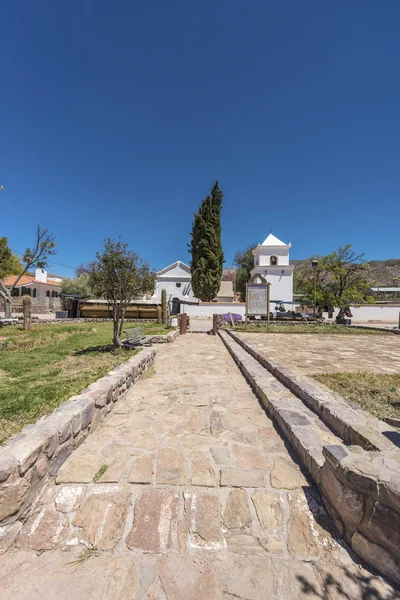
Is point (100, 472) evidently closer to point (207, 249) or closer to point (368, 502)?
point (368, 502)

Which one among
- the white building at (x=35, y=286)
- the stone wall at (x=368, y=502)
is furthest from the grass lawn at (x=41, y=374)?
the white building at (x=35, y=286)

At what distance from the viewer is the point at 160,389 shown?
484 cm

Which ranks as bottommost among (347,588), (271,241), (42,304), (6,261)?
(347,588)

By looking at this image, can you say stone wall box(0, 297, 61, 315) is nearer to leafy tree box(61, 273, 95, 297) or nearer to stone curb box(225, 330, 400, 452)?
leafy tree box(61, 273, 95, 297)

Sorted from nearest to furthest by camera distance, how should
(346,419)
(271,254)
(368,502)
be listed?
(368,502), (346,419), (271,254)

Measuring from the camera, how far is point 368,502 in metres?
1.68

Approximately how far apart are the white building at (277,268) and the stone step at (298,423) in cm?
3292

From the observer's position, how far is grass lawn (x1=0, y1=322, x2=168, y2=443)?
340 cm

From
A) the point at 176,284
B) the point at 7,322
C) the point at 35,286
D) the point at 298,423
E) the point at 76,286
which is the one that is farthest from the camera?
the point at 176,284

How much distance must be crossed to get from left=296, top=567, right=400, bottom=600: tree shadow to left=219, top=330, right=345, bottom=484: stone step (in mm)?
682

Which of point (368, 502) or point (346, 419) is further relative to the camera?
point (346, 419)

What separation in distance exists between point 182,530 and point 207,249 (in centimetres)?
2999

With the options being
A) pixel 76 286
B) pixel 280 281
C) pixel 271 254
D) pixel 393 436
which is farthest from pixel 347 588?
pixel 76 286

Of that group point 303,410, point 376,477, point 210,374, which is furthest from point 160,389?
point 376,477
